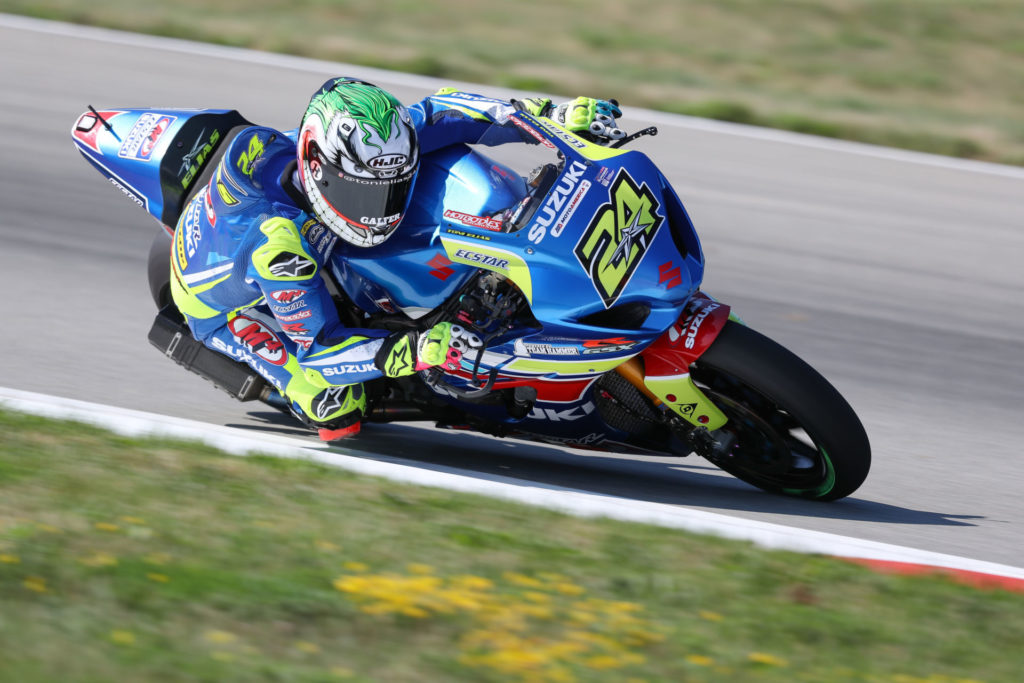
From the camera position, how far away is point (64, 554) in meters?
3.48

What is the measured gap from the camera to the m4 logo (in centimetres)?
410

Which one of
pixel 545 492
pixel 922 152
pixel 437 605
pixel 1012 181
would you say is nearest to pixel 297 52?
pixel 922 152

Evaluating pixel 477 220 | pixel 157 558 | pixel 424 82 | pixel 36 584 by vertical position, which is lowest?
pixel 36 584

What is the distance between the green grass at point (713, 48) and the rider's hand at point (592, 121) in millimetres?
5761

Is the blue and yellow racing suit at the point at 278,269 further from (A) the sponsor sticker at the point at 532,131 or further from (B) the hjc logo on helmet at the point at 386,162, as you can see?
(B) the hjc logo on helmet at the point at 386,162

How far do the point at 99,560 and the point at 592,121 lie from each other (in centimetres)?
250

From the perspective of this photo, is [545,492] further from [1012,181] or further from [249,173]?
[1012,181]

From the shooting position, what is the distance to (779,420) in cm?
441

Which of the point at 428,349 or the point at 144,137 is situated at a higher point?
the point at 144,137

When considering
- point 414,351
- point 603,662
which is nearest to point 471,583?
point 603,662

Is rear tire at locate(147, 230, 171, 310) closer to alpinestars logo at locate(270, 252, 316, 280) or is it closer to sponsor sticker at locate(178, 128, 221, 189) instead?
sponsor sticker at locate(178, 128, 221, 189)

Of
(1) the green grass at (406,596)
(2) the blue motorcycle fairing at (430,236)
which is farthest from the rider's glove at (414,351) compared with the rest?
(1) the green grass at (406,596)

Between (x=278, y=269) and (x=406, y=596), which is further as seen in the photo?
(x=278, y=269)

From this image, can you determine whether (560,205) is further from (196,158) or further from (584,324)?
(196,158)
